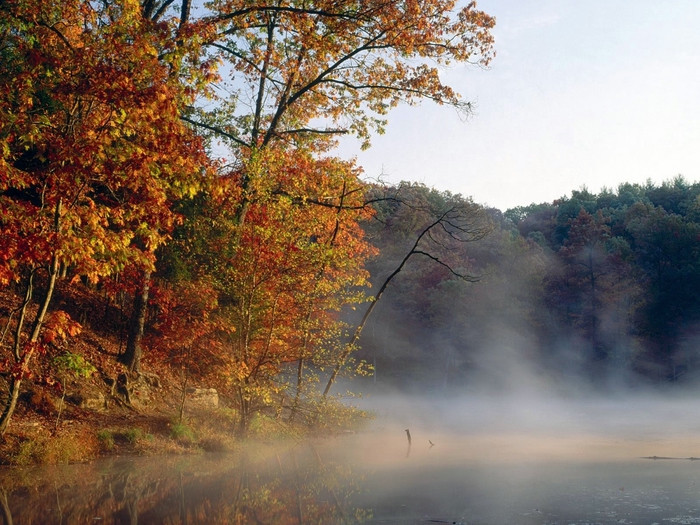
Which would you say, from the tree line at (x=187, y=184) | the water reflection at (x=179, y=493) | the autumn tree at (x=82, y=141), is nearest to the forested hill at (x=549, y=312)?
the tree line at (x=187, y=184)

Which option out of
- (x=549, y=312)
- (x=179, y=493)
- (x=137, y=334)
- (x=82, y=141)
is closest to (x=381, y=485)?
(x=179, y=493)

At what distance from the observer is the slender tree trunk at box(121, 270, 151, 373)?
17.3 m

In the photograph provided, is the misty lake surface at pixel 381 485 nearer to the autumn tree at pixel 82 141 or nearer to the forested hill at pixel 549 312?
the autumn tree at pixel 82 141

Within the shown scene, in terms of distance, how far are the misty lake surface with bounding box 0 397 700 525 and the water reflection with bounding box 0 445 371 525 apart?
0.06 feet

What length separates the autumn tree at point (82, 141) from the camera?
10.7 meters

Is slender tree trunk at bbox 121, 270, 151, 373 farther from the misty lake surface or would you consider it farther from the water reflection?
the water reflection

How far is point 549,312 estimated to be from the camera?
53.1m

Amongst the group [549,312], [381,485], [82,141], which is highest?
[82,141]

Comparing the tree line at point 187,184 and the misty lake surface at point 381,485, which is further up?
the tree line at point 187,184

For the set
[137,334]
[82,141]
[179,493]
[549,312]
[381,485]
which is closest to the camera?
[179,493]

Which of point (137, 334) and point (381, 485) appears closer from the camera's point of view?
point (381, 485)

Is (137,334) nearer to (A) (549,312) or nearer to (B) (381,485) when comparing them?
(B) (381,485)

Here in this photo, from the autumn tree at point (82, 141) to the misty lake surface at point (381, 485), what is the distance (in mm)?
2706

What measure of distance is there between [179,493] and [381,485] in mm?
3312
